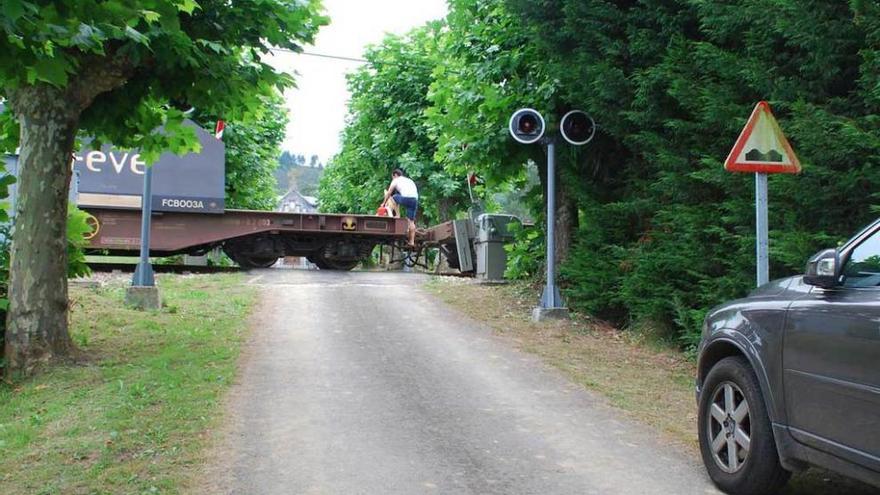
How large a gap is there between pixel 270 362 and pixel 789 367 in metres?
5.38

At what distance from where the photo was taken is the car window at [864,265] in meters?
3.88

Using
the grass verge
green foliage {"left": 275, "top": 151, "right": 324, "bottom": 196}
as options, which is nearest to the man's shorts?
the grass verge

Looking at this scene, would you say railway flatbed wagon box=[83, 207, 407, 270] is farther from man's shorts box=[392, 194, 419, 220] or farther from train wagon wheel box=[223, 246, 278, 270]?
man's shorts box=[392, 194, 419, 220]

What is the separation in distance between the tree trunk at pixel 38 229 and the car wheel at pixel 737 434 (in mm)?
6228

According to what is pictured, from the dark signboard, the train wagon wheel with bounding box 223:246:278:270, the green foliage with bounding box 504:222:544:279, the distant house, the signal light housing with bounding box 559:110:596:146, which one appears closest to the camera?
the signal light housing with bounding box 559:110:596:146

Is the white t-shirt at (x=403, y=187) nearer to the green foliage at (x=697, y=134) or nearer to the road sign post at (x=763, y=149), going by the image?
the green foliage at (x=697, y=134)

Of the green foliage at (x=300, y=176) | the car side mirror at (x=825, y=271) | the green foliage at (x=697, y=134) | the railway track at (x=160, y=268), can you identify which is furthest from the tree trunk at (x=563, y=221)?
the green foliage at (x=300, y=176)

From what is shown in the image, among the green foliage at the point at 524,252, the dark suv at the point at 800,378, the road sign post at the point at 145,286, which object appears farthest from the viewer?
the green foliage at the point at 524,252

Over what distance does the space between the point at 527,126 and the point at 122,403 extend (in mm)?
6173

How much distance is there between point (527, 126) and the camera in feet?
35.4

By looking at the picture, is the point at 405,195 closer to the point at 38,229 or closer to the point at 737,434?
the point at 38,229

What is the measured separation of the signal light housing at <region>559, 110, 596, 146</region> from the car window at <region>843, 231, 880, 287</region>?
6.64m

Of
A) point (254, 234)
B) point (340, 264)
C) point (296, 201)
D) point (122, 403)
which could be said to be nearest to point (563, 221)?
point (122, 403)

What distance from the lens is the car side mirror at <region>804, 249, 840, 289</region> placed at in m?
3.92
